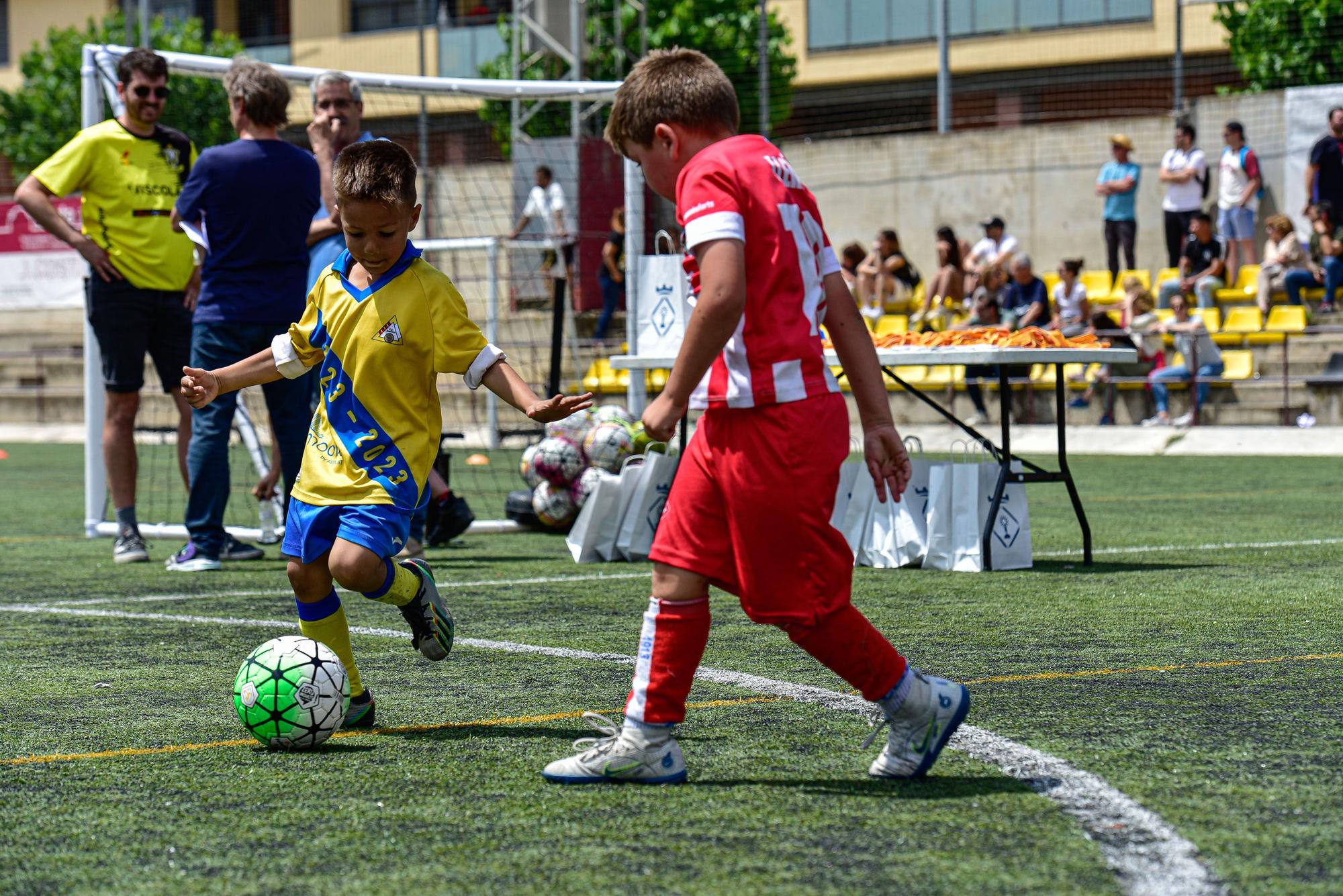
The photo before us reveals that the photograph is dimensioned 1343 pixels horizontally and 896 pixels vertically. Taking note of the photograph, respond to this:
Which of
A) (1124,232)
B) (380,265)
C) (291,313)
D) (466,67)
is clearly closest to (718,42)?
(466,67)

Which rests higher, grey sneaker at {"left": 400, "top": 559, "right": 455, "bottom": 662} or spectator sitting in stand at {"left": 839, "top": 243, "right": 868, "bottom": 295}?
spectator sitting in stand at {"left": 839, "top": 243, "right": 868, "bottom": 295}

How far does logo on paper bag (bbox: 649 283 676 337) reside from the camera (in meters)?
9.46

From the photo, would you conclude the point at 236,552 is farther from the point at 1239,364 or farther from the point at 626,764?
the point at 1239,364

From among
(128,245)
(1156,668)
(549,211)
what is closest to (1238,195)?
(549,211)

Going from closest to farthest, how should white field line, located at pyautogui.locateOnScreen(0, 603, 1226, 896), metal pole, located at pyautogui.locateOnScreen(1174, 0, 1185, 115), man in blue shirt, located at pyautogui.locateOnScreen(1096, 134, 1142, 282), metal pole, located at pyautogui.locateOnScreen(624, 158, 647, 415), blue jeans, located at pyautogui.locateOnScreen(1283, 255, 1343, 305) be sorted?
white field line, located at pyautogui.locateOnScreen(0, 603, 1226, 896) → metal pole, located at pyautogui.locateOnScreen(624, 158, 647, 415) → blue jeans, located at pyautogui.locateOnScreen(1283, 255, 1343, 305) → man in blue shirt, located at pyautogui.locateOnScreen(1096, 134, 1142, 282) → metal pole, located at pyautogui.locateOnScreen(1174, 0, 1185, 115)

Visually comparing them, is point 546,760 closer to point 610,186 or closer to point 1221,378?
point 610,186

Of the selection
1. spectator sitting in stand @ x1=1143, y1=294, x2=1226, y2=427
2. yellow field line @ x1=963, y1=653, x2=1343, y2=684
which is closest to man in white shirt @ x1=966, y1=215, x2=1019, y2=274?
spectator sitting in stand @ x1=1143, y1=294, x2=1226, y2=427

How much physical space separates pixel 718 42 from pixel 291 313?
92.1 ft

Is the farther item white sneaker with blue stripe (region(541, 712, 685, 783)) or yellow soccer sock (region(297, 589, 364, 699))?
yellow soccer sock (region(297, 589, 364, 699))

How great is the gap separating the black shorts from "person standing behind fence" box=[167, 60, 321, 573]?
54 cm

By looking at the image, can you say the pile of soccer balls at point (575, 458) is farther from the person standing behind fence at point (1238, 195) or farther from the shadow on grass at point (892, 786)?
the person standing behind fence at point (1238, 195)

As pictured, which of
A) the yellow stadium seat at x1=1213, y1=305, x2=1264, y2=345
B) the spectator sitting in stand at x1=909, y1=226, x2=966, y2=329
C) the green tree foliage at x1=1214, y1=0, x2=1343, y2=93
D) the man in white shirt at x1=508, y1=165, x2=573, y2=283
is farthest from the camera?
the green tree foliage at x1=1214, y1=0, x2=1343, y2=93

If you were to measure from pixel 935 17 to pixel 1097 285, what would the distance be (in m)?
14.0

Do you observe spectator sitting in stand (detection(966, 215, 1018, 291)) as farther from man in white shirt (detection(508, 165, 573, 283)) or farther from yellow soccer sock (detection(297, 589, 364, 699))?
yellow soccer sock (detection(297, 589, 364, 699))
